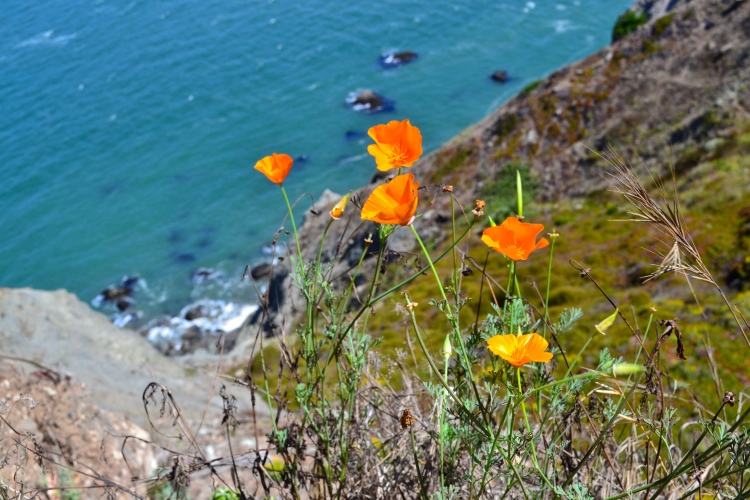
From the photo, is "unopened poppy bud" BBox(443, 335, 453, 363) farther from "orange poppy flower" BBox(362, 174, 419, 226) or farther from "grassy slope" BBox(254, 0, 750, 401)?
"grassy slope" BBox(254, 0, 750, 401)

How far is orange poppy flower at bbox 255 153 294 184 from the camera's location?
226 centimetres

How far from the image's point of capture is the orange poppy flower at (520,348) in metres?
1.50

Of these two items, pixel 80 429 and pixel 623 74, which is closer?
pixel 80 429

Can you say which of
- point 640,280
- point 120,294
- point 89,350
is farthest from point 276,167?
point 120,294

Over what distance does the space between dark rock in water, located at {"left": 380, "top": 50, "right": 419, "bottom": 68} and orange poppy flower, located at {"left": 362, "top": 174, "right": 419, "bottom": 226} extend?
29711 mm

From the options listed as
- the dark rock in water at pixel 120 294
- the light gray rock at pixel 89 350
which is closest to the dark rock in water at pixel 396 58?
the dark rock in water at pixel 120 294

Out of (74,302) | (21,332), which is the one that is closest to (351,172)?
(74,302)

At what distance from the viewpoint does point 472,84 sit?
28.5m

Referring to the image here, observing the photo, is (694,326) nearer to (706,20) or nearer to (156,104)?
(706,20)

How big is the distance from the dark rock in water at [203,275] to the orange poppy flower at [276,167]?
19.8 meters

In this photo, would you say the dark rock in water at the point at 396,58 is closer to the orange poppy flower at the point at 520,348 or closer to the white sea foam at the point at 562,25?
the white sea foam at the point at 562,25

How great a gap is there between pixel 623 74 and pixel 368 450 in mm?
17485

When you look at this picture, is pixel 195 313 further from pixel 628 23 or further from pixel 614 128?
pixel 628 23

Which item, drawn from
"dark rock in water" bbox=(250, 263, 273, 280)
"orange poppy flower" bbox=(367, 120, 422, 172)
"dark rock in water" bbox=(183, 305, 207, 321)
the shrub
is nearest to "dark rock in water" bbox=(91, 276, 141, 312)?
"dark rock in water" bbox=(183, 305, 207, 321)
